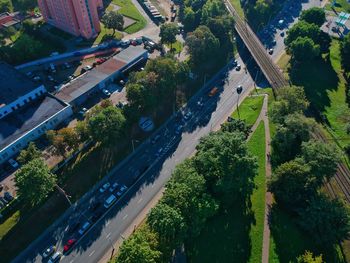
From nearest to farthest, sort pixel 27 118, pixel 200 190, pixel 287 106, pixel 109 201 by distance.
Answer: pixel 200 190, pixel 109 201, pixel 287 106, pixel 27 118

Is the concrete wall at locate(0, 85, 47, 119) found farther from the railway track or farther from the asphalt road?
the railway track

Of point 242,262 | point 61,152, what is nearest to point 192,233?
point 242,262

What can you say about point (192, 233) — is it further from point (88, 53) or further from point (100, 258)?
point (88, 53)

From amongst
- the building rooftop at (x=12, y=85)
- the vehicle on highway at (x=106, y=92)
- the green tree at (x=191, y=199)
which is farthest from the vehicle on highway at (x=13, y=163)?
the green tree at (x=191, y=199)

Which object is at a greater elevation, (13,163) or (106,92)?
(106,92)

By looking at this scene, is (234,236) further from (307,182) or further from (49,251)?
(49,251)

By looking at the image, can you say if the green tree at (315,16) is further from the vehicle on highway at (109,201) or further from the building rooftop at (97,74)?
the vehicle on highway at (109,201)

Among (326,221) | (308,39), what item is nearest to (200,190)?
(326,221)
